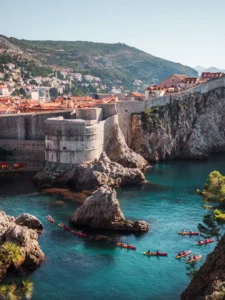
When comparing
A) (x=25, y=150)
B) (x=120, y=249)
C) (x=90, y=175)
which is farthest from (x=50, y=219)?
(x=25, y=150)

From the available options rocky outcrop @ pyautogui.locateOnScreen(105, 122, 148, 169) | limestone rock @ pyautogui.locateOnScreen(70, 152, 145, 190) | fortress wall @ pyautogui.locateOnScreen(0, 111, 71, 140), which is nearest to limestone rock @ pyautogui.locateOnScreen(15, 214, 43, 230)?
limestone rock @ pyautogui.locateOnScreen(70, 152, 145, 190)

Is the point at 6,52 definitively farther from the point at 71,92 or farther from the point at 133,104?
the point at 133,104

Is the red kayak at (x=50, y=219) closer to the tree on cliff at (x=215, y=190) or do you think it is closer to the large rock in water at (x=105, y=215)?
the large rock in water at (x=105, y=215)

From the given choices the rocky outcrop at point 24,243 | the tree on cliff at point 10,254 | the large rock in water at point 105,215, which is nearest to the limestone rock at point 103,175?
the large rock in water at point 105,215

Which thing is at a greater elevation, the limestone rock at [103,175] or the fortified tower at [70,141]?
the fortified tower at [70,141]

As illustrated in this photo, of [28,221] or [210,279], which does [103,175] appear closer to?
[28,221]
